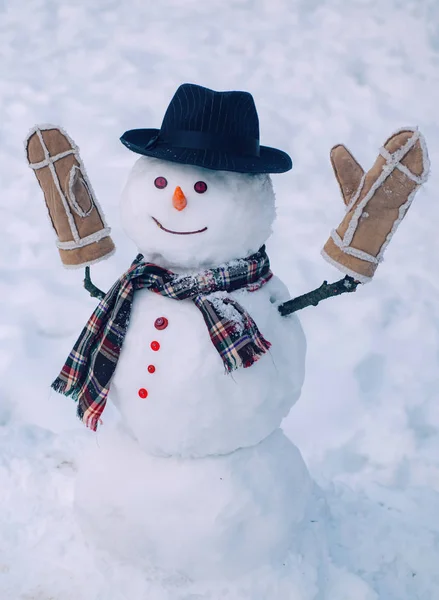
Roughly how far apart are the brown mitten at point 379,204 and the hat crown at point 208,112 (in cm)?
34

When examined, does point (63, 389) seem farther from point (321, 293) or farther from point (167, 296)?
point (321, 293)

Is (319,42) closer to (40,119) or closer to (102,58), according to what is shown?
(102,58)

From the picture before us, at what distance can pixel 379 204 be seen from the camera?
163 cm

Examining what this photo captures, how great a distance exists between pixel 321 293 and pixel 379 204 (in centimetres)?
27

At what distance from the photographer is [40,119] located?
15.3 feet

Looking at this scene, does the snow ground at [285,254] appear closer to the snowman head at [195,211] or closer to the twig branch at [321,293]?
the twig branch at [321,293]

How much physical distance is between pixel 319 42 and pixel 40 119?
213 centimetres

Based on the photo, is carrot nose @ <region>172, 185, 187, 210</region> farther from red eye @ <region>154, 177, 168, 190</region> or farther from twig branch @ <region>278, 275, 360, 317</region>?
twig branch @ <region>278, 275, 360, 317</region>

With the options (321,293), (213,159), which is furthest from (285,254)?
(213,159)

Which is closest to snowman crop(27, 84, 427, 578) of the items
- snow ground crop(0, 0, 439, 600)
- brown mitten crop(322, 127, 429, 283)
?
brown mitten crop(322, 127, 429, 283)

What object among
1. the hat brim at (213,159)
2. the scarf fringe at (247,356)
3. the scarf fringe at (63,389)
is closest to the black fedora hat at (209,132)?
the hat brim at (213,159)

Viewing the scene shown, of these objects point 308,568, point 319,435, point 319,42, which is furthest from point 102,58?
point 308,568

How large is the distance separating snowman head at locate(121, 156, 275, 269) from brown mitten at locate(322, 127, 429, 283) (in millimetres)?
214

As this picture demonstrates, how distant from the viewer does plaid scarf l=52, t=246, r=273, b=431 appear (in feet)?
5.61
